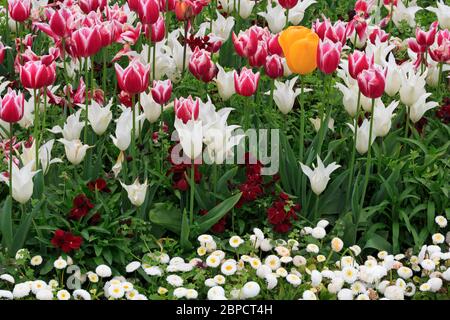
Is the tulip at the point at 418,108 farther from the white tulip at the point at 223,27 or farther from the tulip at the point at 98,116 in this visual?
the tulip at the point at 98,116

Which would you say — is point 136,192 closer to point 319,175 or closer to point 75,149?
point 75,149

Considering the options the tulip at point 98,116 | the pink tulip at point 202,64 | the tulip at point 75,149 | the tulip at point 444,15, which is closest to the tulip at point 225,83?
the pink tulip at point 202,64

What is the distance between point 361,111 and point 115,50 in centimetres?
184

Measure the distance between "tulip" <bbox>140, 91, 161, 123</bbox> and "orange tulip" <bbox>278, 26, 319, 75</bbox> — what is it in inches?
29.2

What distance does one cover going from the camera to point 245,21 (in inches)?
Answer: 266

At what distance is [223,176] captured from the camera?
4.62m

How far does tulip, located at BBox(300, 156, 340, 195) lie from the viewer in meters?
4.48

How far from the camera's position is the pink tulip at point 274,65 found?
4.74 m

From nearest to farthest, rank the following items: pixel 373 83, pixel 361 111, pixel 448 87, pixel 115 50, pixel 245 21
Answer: pixel 373 83 → pixel 361 111 → pixel 448 87 → pixel 115 50 → pixel 245 21

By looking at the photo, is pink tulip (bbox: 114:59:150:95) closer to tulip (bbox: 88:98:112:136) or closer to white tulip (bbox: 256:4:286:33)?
tulip (bbox: 88:98:112:136)

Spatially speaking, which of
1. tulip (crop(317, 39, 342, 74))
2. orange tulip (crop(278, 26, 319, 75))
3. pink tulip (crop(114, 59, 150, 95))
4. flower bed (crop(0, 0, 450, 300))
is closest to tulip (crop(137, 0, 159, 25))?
flower bed (crop(0, 0, 450, 300))

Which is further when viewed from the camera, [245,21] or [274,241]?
[245,21]

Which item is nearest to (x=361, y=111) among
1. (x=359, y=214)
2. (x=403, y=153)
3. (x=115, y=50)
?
(x=403, y=153)
